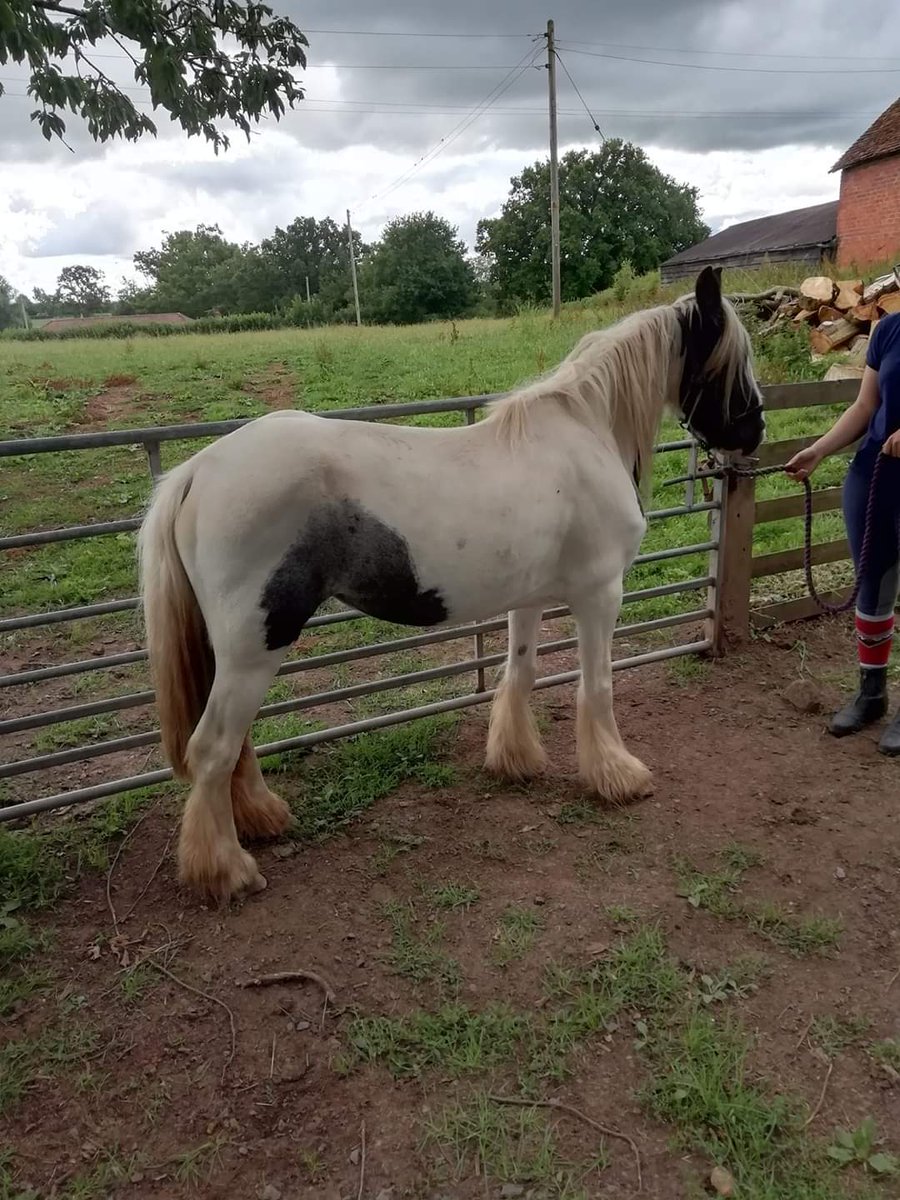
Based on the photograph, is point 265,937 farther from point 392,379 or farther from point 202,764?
point 392,379

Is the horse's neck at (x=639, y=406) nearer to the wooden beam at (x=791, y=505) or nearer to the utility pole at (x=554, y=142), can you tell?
the wooden beam at (x=791, y=505)

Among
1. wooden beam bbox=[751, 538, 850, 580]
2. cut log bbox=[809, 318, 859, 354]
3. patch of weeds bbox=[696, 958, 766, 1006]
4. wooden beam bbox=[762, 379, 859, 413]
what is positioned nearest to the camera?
patch of weeds bbox=[696, 958, 766, 1006]

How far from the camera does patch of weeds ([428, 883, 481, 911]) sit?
253 centimetres

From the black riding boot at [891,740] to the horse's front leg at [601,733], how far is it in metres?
1.13

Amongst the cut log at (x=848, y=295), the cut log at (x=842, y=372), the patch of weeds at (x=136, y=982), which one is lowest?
the patch of weeds at (x=136, y=982)

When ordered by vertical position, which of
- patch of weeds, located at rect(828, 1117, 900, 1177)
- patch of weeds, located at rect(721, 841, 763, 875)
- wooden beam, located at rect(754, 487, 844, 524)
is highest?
wooden beam, located at rect(754, 487, 844, 524)

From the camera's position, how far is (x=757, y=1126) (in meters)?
1.73

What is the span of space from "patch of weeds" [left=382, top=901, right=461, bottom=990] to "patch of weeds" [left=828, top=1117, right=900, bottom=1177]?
3.31 feet

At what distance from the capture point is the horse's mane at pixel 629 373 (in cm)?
281

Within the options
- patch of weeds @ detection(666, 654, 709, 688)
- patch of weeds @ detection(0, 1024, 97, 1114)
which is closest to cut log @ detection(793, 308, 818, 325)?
patch of weeds @ detection(666, 654, 709, 688)

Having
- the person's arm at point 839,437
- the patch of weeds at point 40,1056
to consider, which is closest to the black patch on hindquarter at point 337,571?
the patch of weeds at point 40,1056

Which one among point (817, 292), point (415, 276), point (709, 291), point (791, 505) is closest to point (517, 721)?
point (709, 291)

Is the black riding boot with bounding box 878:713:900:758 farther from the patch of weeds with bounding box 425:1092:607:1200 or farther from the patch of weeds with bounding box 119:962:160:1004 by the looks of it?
the patch of weeds with bounding box 119:962:160:1004

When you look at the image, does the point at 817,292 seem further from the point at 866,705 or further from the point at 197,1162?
the point at 197,1162
